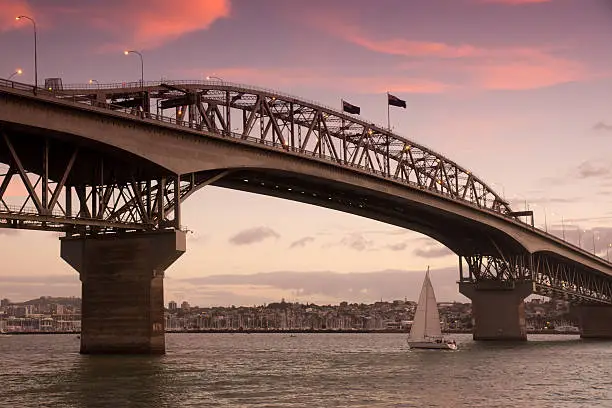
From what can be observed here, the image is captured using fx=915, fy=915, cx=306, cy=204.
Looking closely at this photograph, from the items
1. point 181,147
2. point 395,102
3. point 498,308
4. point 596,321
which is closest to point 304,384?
point 181,147

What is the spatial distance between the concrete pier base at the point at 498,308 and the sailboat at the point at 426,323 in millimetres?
24847

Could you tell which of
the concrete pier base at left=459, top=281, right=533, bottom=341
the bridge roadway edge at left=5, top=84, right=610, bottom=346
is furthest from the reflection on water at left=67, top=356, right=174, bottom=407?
the concrete pier base at left=459, top=281, right=533, bottom=341

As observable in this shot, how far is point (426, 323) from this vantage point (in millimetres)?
113875

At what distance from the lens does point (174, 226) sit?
73125 millimetres

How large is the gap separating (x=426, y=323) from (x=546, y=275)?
1693 inches

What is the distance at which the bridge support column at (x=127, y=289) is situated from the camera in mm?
71750

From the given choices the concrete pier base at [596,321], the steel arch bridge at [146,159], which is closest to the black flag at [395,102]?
the steel arch bridge at [146,159]

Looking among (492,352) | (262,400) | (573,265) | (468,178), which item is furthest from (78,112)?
(573,265)

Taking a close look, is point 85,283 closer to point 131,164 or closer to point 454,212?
point 131,164

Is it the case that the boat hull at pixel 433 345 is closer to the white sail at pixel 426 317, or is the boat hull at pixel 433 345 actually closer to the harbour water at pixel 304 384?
the white sail at pixel 426 317

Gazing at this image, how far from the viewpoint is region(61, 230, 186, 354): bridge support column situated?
7175cm

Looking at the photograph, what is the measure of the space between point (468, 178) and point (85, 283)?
77693mm

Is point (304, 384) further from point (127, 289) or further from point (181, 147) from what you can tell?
point (181, 147)

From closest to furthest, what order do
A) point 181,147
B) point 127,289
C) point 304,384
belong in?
point 304,384 < point 127,289 < point 181,147
